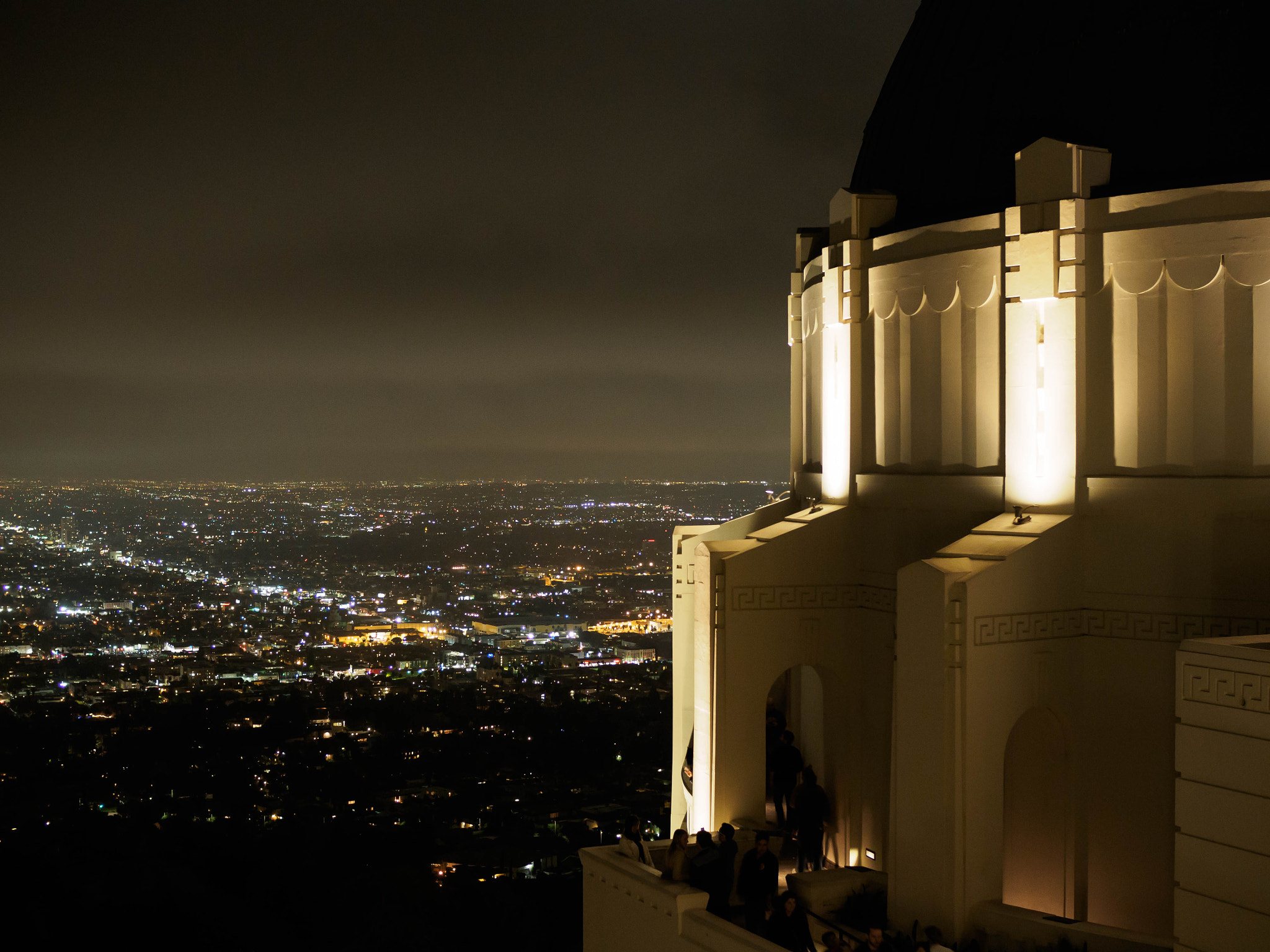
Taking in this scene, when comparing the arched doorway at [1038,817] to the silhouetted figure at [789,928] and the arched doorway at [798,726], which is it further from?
the arched doorway at [798,726]

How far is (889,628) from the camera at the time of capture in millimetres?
13445

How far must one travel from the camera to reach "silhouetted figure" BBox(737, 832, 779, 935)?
10852 mm

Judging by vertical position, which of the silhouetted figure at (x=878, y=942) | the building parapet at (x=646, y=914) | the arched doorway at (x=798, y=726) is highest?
the arched doorway at (x=798, y=726)

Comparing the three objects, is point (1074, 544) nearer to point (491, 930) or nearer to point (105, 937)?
point (491, 930)

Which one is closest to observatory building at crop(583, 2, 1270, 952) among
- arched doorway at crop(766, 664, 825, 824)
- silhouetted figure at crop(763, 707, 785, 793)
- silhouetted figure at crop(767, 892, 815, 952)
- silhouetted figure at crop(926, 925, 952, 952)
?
silhouetted figure at crop(926, 925, 952, 952)

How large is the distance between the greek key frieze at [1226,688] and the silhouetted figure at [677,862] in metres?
4.81

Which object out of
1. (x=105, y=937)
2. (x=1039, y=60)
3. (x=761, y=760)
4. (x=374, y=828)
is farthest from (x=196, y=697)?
(x=1039, y=60)

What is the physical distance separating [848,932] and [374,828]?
100ft

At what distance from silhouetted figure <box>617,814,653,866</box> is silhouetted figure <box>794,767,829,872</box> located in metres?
1.71

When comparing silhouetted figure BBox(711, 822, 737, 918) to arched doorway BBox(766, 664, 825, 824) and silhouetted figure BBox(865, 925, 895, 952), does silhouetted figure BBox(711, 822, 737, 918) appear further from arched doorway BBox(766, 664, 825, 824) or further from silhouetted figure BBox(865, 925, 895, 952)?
arched doorway BBox(766, 664, 825, 824)

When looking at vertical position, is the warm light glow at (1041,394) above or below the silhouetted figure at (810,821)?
above

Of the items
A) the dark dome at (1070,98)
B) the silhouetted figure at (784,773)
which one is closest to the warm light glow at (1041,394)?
the dark dome at (1070,98)

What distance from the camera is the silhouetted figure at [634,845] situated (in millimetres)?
12227

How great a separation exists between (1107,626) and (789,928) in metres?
4.04
